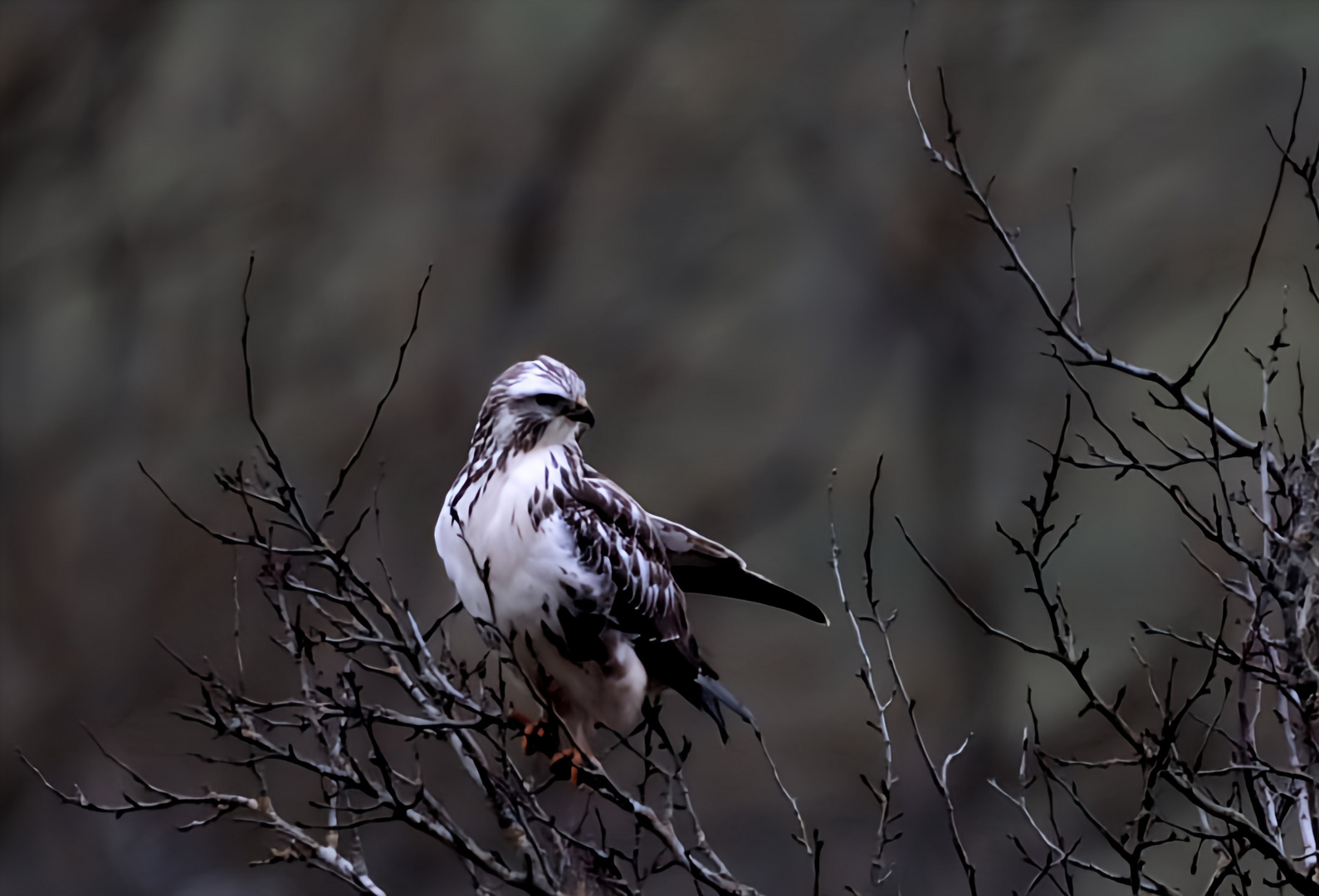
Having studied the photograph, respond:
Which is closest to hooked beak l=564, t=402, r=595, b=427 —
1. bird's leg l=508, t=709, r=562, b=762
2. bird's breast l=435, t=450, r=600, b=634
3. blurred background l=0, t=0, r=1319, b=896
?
bird's breast l=435, t=450, r=600, b=634

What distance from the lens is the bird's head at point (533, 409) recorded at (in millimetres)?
1620

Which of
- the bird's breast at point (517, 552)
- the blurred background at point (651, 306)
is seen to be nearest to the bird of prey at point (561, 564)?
the bird's breast at point (517, 552)

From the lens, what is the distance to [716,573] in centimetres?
193

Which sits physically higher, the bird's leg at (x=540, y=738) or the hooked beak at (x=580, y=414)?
the hooked beak at (x=580, y=414)

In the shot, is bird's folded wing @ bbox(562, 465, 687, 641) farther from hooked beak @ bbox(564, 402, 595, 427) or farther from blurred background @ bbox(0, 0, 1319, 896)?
blurred background @ bbox(0, 0, 1319, 896)

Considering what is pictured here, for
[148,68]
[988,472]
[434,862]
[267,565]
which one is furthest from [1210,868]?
[148,68]

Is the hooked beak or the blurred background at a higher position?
the blurred background

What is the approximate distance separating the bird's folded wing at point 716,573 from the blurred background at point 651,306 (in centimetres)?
195

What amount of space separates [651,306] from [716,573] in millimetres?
2568

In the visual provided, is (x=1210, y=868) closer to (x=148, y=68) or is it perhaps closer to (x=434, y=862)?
(x=434, y=862)

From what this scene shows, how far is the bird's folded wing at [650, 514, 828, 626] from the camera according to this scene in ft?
6.07

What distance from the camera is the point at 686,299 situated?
4355 millimetres

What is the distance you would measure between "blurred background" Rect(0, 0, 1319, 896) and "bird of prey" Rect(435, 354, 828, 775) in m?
2.10

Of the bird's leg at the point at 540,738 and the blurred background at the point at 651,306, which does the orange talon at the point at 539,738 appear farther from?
the blurred background at the point at 651,306
